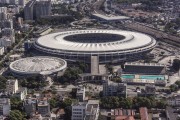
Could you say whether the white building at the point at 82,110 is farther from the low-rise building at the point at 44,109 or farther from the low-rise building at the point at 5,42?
the low-rise building at the point at 5,42

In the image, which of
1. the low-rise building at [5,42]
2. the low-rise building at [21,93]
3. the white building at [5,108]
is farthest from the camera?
the low-rise building at [5,42]

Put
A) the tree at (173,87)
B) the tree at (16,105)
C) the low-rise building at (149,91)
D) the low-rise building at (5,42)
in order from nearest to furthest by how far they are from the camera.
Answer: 1. the tree at (16,105)
2. the low-rise building at (149,91)
3. the tree at (173,87)
4. the low-rise building at (5,42)

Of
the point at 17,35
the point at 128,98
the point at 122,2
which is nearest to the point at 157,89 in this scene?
the point at 128,98

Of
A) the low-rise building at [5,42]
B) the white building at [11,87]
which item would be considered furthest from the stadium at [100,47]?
the white building at [11,87]

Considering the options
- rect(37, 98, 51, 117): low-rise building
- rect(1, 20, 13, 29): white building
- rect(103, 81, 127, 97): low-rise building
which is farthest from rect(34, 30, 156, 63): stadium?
rect(37, 98, 51, 117): low-rise building

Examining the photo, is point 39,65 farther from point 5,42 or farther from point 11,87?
point 5,42

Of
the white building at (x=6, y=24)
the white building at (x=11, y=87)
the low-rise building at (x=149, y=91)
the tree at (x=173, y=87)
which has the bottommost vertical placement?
the tree at (x=173, y=87)

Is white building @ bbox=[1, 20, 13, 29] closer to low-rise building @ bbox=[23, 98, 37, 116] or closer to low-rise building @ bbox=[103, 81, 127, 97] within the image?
low-rise building @ bbox=[103, 81, 127, 97]
